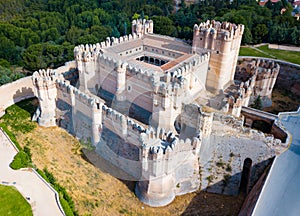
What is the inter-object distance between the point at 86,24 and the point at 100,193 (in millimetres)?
53586

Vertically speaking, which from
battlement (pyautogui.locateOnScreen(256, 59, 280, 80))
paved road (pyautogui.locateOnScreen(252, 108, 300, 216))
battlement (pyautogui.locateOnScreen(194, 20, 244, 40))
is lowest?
paved road (pyautogui.locateOnScreen(252, 108, 300, 216))

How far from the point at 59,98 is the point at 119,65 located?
783 cm

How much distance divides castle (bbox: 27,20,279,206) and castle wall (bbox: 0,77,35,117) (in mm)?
6224

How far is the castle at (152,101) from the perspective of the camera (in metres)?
23.5

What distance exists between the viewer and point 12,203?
19344mm

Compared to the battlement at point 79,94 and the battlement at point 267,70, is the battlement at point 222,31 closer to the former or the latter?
the battlement at point 267,70

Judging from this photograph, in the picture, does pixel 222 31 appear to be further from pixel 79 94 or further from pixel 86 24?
pixel 86 24

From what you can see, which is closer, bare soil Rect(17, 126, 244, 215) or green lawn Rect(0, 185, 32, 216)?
green lawn Rect(0, 185, 32, 216)

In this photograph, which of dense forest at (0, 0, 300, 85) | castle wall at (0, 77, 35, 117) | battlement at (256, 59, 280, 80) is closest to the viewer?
castle wall at (0, 77, 35, 117)

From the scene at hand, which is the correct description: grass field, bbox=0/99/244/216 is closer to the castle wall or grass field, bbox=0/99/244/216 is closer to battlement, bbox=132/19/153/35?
the castle wall

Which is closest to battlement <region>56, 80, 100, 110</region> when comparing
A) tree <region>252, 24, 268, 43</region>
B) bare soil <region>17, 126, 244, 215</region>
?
bare soil <region>17, 126, 244, 215</region>

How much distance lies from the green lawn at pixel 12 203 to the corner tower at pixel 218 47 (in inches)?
925

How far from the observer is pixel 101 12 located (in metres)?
74.1

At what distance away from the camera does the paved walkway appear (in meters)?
19.4
